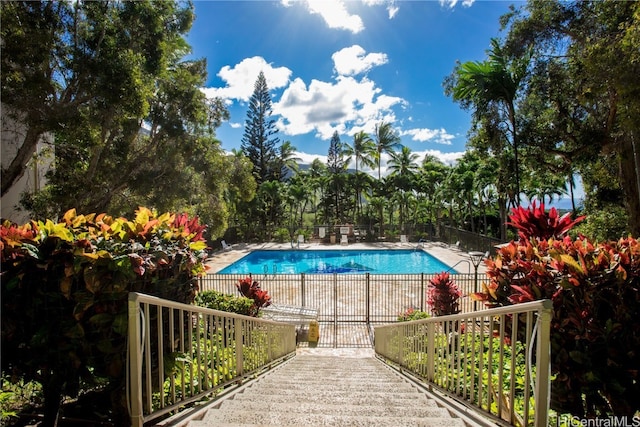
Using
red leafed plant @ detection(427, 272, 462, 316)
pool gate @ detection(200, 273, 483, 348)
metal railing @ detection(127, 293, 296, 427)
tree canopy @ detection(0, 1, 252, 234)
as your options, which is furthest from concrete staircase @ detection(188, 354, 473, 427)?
tree canopy @ detection(0, 1, 252, 234)

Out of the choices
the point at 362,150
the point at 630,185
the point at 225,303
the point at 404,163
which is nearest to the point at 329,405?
the point at 225,303

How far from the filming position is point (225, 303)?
605 centimetres

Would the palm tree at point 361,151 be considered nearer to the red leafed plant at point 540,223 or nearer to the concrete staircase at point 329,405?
the red leafed plant at point 540,223

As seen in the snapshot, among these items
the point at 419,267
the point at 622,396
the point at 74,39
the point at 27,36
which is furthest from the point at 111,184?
the point at 419,267

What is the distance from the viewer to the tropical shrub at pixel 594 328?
1.82 metres

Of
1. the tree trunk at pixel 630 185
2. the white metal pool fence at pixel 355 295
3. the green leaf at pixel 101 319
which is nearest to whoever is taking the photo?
the green leaf at pixel 101 319

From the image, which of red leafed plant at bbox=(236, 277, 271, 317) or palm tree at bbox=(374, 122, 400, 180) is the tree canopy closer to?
red leafed plant at bbox=(236, 277, 271, 317)

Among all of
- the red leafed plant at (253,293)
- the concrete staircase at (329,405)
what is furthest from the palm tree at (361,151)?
the concrete staircase at (329,405)

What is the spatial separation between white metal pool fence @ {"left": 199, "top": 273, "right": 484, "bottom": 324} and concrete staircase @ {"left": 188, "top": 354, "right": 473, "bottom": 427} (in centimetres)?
481

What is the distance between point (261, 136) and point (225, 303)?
1052 inches

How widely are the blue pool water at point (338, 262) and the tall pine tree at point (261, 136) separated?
1309cm

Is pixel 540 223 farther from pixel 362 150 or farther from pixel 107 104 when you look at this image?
pixel 362 150

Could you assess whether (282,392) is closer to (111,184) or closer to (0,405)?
(0,405)

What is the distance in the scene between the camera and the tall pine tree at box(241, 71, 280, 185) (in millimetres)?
30562
